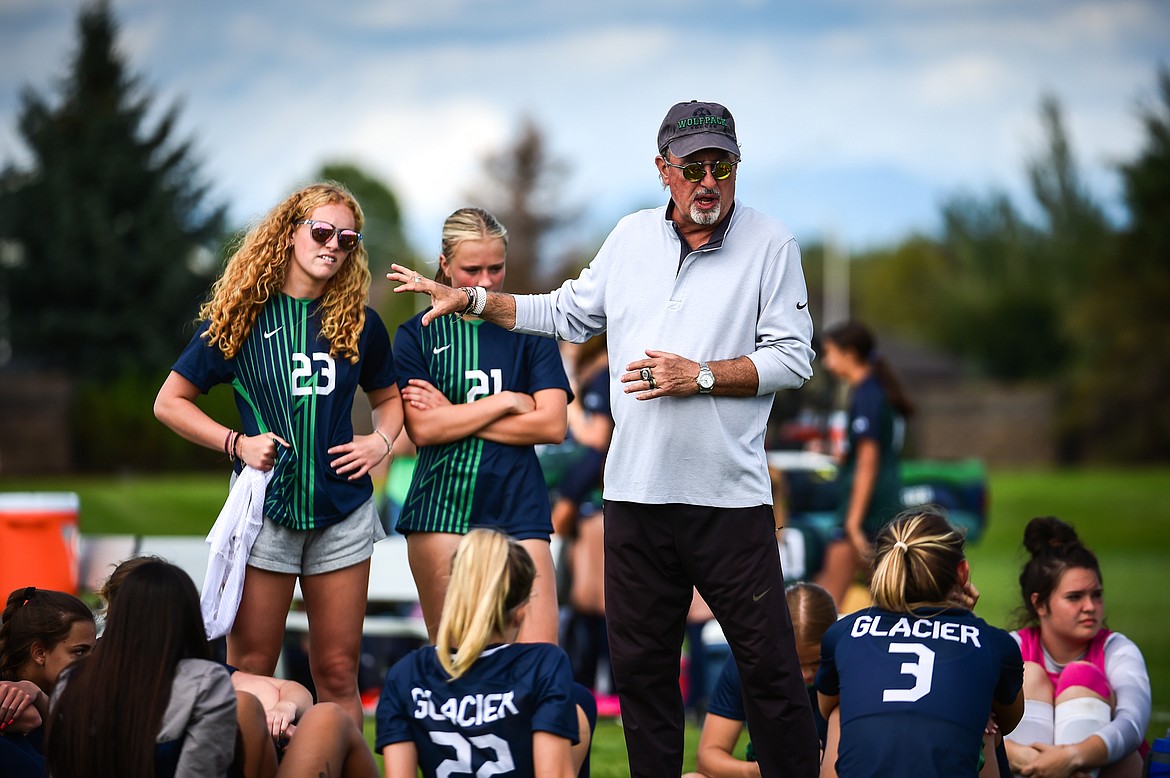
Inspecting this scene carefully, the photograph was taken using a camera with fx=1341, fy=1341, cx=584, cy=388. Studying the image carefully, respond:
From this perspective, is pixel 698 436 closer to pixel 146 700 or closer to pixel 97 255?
pixel 146 700

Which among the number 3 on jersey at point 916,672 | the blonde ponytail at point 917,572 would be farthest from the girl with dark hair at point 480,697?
the blonde ponytail at point 917,572

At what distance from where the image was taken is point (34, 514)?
8.73m

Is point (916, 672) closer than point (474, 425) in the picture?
Yes

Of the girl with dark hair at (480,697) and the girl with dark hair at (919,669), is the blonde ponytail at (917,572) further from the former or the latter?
the girl with dark hair at (480,697)

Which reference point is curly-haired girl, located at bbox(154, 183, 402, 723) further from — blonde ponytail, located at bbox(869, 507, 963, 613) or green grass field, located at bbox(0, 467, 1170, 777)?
blonde ponytail, located at bbox(869, 507, 963, 613)

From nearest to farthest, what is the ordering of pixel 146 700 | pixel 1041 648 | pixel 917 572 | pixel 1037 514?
pixel 146 700 < pixel 917 572 < pixel 1041 648 < pixel 1037 514

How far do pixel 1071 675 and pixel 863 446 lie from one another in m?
3.74

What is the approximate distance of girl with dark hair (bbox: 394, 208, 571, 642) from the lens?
501 cm

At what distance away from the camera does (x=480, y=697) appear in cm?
349

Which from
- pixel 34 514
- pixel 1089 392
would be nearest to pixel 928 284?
pixel 1089 392

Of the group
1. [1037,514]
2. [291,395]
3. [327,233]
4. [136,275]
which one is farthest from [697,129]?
[136,275]

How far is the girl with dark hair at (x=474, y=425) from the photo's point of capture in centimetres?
501

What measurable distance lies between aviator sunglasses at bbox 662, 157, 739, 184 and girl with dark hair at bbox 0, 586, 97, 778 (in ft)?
7.96

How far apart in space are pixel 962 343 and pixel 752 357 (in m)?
57.2
